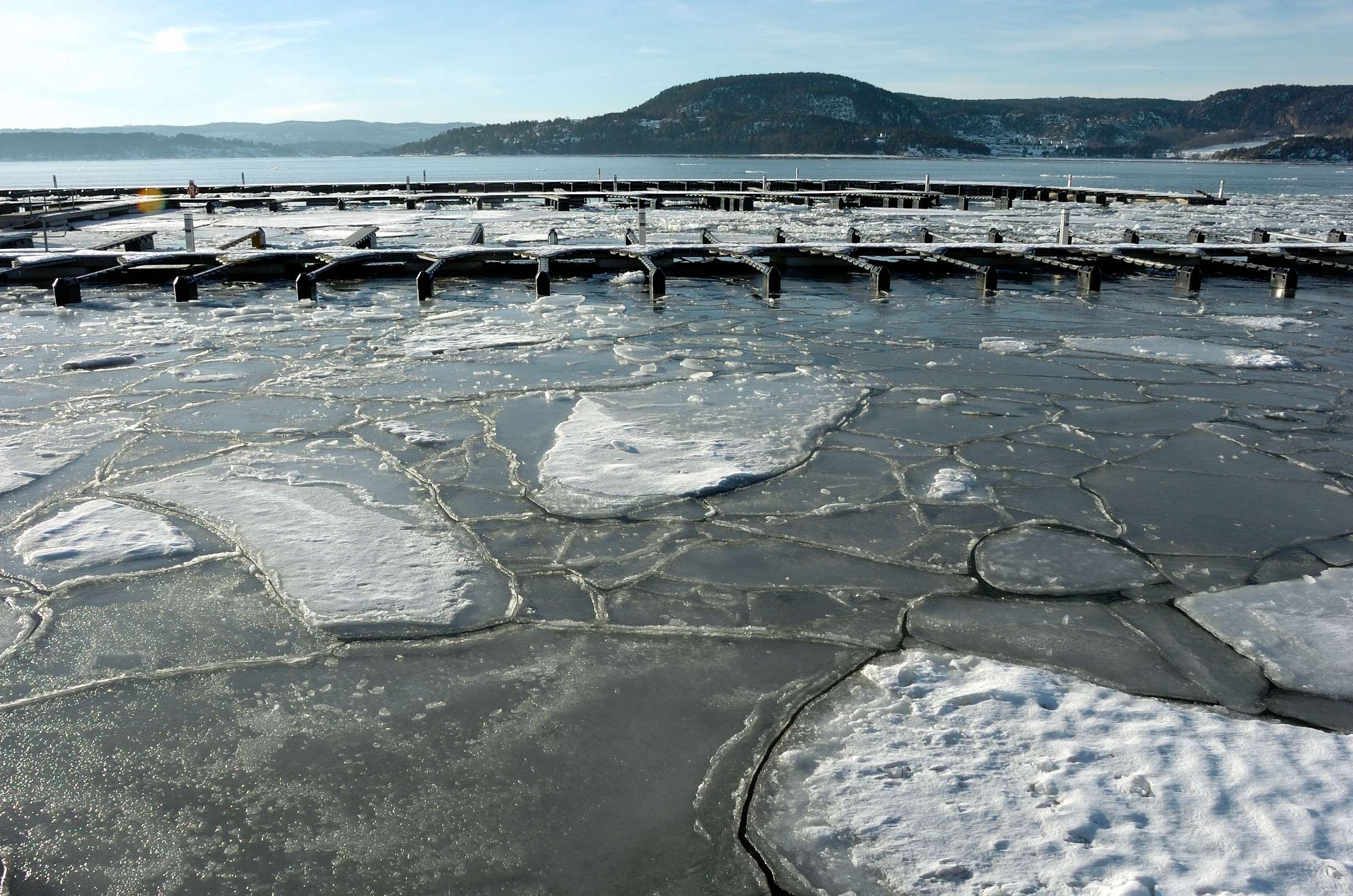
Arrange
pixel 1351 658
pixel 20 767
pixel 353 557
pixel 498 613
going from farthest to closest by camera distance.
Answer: pixel 353 557
pixel 498 613
pixel 1351 658
pixel 20 767

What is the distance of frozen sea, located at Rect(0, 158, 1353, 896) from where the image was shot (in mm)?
2359

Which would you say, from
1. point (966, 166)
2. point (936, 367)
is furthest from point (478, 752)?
point (966, 166)

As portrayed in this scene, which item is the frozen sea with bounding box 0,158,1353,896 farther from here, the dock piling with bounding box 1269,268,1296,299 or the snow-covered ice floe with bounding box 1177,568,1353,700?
the dock piling with bounding box 1269,268,1296,299

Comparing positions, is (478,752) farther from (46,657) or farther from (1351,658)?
(1351,658)

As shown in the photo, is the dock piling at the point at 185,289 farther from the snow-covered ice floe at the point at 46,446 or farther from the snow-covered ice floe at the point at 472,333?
the snow-covered ice floe at the point at 46,446

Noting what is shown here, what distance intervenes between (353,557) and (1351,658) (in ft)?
12.6

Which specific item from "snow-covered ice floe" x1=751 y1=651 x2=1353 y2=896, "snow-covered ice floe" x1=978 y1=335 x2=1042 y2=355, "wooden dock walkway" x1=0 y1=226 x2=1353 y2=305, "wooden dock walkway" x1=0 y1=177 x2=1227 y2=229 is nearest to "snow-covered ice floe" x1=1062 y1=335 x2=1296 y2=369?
"snow-covered ice floe" x1=978 y1=335 x2=1042 y2=355

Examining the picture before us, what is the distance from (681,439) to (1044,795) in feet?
11.4

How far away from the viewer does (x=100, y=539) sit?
425 cm

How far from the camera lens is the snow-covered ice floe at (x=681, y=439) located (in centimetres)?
485

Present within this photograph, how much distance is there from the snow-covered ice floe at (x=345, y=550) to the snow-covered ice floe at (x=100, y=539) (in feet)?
0.68

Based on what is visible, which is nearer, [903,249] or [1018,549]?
[1018,549]

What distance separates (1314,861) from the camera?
2230mm

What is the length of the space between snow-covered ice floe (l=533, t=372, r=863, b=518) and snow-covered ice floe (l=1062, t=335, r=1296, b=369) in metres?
3.20
